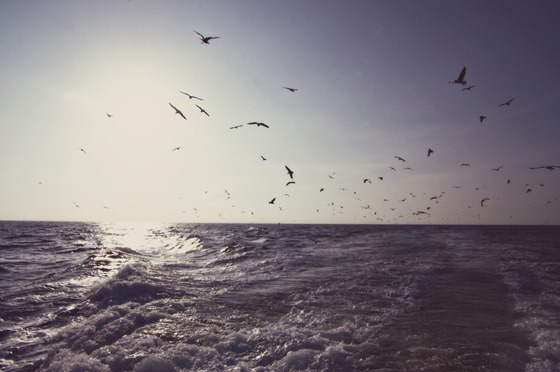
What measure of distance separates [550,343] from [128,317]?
440 inches

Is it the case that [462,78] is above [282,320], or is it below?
above

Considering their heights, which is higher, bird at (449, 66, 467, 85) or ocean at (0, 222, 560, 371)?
bird at (449, 66, 467, 85)

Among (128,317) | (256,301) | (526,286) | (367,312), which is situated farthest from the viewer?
(526,286)

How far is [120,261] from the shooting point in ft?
69.8

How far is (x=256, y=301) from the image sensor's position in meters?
11.9

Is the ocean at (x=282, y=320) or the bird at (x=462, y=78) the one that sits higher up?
the bird at (x=462, y=78)

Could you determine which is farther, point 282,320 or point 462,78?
point 462,78

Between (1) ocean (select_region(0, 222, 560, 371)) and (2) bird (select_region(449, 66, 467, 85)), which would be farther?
(2) bird (select_region(449, 66, 467, 85))

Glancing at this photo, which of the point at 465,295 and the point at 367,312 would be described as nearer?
the point at 367,312

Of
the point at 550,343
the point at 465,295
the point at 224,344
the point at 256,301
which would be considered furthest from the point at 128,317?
the point at 465,295

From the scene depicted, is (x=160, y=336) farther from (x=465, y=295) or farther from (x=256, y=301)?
(x=465, y=295)

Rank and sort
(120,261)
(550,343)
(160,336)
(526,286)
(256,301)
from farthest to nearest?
(120,261), (526,286), (256,301), (160,336), (550,343)

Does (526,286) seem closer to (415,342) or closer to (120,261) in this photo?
(415,342)

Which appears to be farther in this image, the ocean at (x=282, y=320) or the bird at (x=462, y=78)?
the bird at (x=462, y=78)
